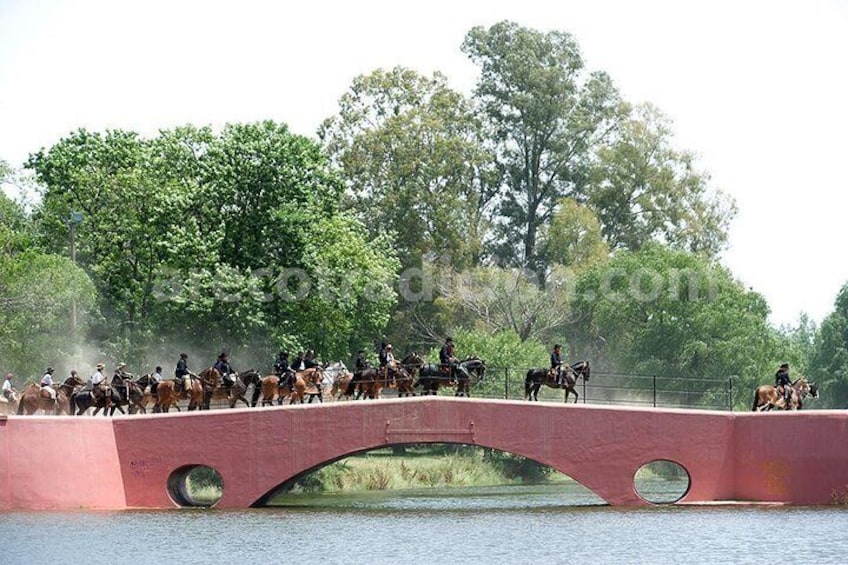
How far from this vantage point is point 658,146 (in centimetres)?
7481

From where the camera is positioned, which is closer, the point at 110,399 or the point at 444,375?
the point at 444,375

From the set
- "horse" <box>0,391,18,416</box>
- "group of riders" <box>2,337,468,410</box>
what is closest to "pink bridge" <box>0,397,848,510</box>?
"group of riders" <box>2,337,468,410</box>

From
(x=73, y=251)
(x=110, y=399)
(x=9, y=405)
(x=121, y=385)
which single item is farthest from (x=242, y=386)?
(x=73, y=251)

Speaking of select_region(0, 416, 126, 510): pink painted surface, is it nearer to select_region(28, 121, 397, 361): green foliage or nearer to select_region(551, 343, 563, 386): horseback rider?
select_region(551, 343, 563, 386): horseback rider

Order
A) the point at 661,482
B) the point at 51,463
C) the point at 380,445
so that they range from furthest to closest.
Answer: the point at 661,482 < the point at 380,445 < the point at 51,463

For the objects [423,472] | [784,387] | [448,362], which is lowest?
[423,472]

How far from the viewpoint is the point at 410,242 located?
72.2m

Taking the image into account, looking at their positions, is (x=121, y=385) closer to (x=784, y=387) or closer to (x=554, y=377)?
(x=554, y=377)

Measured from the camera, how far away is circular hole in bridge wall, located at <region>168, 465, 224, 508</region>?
46.9 meters

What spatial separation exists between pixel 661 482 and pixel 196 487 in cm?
1435

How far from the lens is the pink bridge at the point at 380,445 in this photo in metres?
43.7

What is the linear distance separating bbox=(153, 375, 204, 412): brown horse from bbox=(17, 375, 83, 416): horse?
91.6 inches

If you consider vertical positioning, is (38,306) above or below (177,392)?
above

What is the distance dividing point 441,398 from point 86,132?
2227 centimetres
